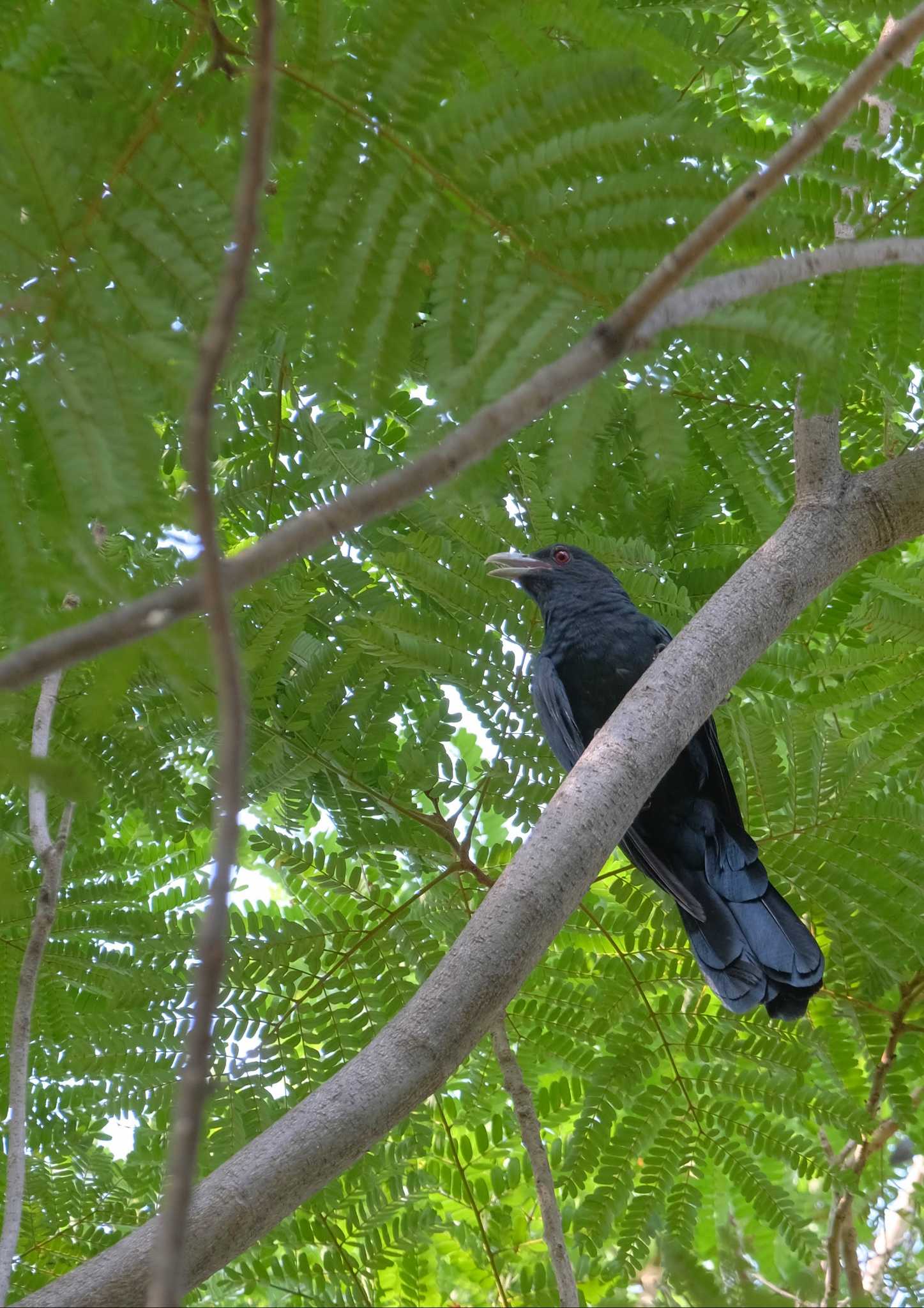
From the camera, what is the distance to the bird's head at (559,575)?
405 cm

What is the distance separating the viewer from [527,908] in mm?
1903

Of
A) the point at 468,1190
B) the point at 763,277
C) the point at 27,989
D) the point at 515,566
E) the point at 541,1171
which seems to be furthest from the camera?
the point at 515,566

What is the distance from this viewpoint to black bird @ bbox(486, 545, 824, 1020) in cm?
302

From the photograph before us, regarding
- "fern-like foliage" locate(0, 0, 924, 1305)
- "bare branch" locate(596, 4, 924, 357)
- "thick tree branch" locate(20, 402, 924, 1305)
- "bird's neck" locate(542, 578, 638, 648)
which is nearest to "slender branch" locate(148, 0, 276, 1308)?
"bare branch" locate(596, 4, 924, 357)

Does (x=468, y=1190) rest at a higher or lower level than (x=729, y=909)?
lower

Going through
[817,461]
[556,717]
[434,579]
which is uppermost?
[434,579]

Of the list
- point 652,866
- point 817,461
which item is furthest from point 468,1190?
point 817,461

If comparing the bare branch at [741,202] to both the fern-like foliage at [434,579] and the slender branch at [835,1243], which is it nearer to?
the fern-like foliage at [434,579]

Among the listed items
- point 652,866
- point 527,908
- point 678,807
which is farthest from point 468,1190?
point 527,908

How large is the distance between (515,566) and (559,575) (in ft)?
0.78

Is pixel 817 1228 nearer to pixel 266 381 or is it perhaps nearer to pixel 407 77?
pixel 266 381

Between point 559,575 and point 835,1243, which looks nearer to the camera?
point 835,1243

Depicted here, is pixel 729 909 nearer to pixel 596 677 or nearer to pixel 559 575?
pixel 596 677

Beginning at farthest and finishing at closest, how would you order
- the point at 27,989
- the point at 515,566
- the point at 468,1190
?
the point at 515,566
the point at 468,1190
the point at 27,989
